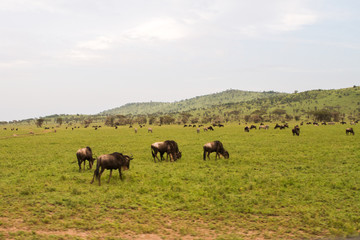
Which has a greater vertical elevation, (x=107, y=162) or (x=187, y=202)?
(x=107, y=162)

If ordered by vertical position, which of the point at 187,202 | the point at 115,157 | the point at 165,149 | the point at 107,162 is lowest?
the point at 187,202

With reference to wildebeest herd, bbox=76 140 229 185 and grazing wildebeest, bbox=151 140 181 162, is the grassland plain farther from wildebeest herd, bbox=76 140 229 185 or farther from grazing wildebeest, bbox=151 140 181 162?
grazing wildebeest, bbox=151 140 181 162

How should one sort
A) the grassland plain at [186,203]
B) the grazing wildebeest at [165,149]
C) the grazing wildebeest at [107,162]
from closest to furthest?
the grassland plain at [186,203] < the grazing wildebeest at [107,162] < the grazing wildebeest at [165,149]

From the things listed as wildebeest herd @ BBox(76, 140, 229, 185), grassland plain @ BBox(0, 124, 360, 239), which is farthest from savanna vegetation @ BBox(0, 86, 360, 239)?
wildebeest herd @ BBox(76, 140, 229, 185)

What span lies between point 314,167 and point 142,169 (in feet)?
42.6

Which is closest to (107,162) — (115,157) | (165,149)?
(115,157)

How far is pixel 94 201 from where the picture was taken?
10969 millimetres

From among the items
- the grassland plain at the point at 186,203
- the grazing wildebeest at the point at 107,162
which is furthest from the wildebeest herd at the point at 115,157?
the grassland plain at the point at 186,203

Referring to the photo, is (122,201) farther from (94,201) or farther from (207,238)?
(207,238)

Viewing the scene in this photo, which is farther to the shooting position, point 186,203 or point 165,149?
point 165,149

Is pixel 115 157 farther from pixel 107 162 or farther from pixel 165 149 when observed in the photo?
pixel 165 149

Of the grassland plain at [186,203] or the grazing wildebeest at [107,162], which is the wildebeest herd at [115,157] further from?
the grassland plain at [186,203]

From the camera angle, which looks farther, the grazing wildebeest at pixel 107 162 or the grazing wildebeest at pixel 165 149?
the grazing wildebeest at pixel 165 149

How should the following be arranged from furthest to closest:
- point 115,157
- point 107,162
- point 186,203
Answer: point 115,157 → point 107,162 → point 186,203
